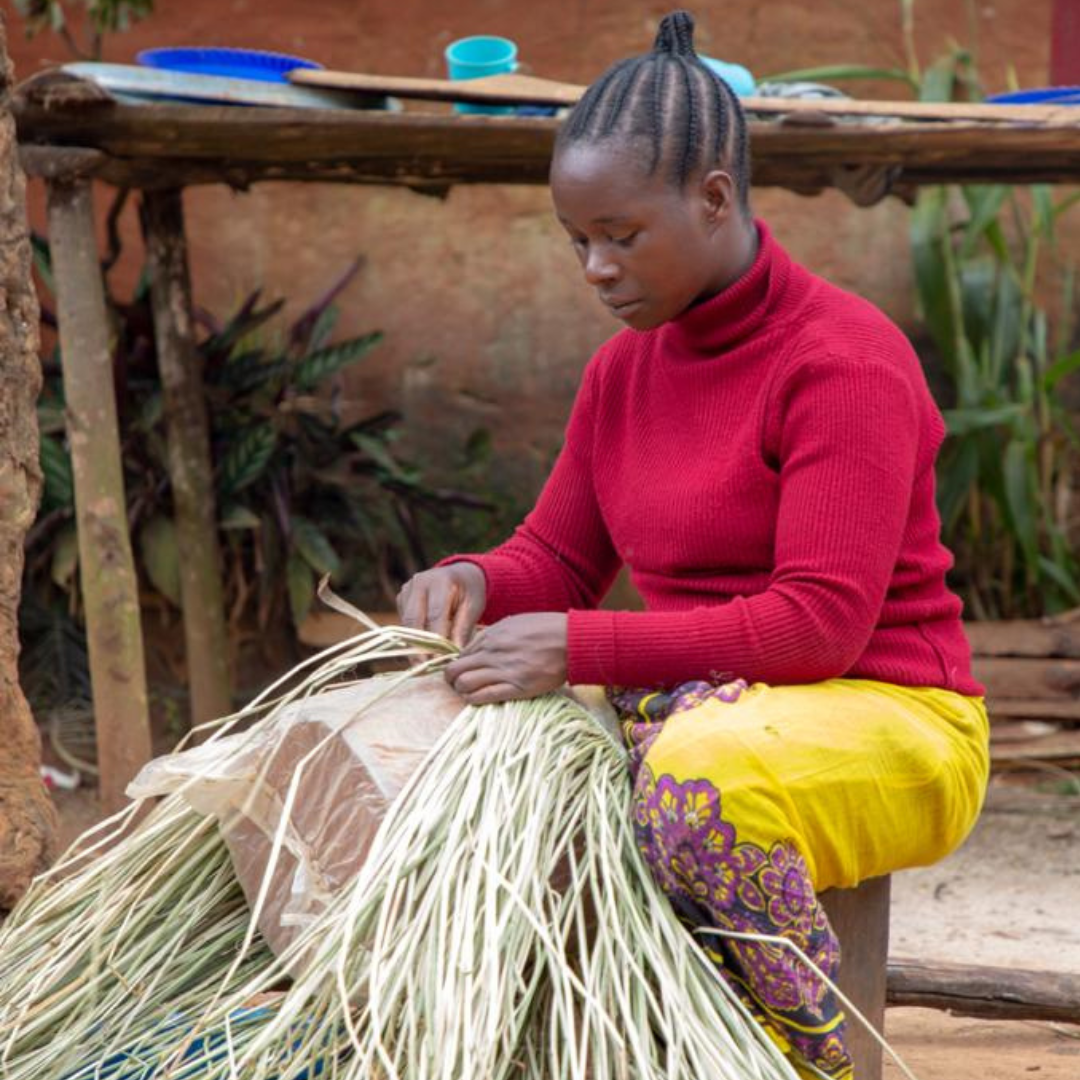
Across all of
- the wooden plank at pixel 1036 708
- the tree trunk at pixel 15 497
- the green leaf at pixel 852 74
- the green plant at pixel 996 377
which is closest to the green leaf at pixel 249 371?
the green leaf at pixel 852 74

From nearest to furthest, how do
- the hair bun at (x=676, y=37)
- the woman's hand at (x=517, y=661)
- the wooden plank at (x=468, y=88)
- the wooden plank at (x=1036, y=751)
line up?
the woman's hand at (x=517, y=661)
the hair bun at (x=676, y=37)
the wooden plank at (x=468, y=88)
the wooden plank at (x=1036, y=751)

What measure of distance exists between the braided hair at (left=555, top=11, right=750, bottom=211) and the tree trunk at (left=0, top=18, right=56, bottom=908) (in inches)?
37.0

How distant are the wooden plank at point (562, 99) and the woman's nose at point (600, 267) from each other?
1.71 meters

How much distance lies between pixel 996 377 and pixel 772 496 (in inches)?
140

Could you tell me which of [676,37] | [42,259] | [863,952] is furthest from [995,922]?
[42,259]

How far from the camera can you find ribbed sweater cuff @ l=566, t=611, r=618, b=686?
2100mm

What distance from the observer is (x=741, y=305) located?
2.21 metres

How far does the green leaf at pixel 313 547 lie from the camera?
17.5 feet

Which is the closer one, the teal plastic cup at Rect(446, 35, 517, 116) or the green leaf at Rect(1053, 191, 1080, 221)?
the teal plastic cup at Rect(446, 35, 517, 116)

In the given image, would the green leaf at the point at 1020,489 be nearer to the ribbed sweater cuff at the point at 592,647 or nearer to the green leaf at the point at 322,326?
the green leaf at the point at 322,326

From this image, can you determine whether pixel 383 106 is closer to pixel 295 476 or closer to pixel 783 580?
pixel 295 476

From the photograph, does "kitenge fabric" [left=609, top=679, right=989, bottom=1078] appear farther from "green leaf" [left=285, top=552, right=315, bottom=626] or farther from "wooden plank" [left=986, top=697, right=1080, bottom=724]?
"green leaf" [left=285, top=552, right=315, bottom=626]

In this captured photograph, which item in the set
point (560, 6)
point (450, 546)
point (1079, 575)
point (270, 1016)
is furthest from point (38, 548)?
point (270, 1016)

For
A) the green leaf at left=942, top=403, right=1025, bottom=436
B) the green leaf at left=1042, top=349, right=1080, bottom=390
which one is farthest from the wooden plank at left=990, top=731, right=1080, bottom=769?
the green leaf at left=1042, top=349, right=1080, bottom=390
